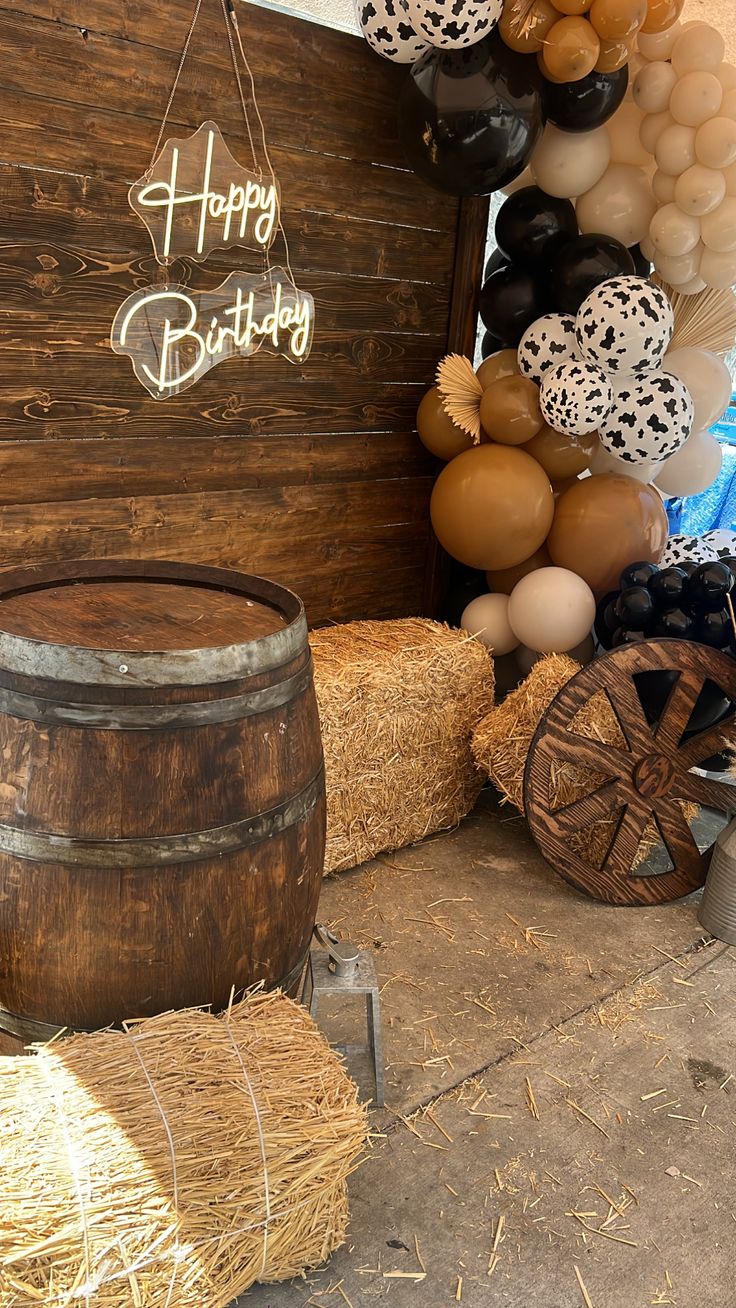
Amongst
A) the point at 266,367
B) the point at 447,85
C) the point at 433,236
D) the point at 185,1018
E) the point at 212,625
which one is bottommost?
the point at 185,1018

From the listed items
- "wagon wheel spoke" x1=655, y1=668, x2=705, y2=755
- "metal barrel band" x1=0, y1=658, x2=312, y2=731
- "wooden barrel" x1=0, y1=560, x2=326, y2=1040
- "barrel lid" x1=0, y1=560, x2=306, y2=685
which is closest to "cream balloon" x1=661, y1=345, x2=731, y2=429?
"wagon wheel spoke" x1=655, y1=668, x2=705, y2=755

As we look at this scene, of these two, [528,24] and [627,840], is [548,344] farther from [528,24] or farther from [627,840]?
[627,840]

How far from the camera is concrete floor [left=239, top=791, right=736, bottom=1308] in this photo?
1.77 metres

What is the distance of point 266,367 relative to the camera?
2.96 meters

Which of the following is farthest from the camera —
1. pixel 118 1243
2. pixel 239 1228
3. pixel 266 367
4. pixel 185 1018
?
pixel 266 367

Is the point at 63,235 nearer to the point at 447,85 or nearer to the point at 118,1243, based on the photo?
the point at 447,85

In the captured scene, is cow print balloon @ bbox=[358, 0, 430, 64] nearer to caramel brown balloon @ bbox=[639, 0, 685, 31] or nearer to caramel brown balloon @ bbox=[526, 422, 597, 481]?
caramel brown balloon @ bbox=[639, 0, 685, 31]

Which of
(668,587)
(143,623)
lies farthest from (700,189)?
(143,623)

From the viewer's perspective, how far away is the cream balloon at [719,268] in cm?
319

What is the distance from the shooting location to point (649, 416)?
3.17 m

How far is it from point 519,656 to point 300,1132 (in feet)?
7.44

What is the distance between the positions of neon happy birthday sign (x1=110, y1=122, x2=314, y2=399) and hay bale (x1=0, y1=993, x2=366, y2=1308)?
170 cm

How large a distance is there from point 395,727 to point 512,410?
3.47 feet

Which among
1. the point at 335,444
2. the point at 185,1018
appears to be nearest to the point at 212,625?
the point at 185,1018
